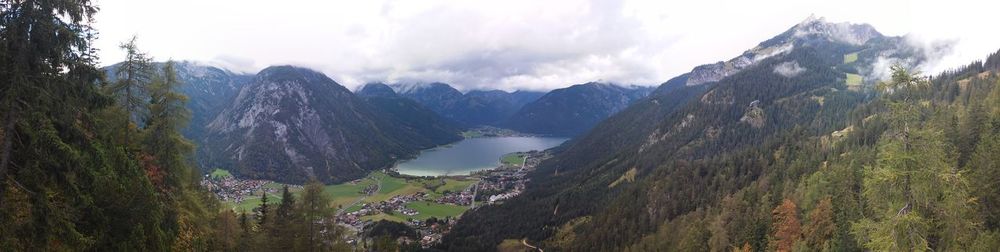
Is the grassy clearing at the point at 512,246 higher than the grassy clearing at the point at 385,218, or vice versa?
the grassy clearing at the point at 385,218

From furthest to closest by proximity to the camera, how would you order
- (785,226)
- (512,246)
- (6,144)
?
(512,246) < (785,226) < (6,144)

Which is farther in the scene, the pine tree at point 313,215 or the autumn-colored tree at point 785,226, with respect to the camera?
the autumn-colored tree at point 785,226

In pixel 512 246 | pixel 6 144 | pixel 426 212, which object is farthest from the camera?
pixel 426 212

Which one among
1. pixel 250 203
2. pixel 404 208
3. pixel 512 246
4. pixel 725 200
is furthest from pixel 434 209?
pixel 725 200

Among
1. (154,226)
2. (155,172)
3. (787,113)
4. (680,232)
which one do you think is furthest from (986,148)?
(787,113)

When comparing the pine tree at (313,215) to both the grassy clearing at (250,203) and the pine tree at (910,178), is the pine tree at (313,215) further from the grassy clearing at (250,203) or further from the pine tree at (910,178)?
the grassy clearing at (250,203)

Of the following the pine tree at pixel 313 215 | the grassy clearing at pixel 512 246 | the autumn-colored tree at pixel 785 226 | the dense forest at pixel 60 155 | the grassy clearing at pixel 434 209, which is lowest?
the grassy clearing at pixel 512 246

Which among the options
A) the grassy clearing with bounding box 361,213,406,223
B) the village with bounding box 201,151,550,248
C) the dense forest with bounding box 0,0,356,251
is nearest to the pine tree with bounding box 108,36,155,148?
the dense forest with bounding box 0,0,356,251

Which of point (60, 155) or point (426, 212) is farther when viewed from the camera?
point (426, 212)

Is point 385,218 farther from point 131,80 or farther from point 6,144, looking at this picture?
point 6,144

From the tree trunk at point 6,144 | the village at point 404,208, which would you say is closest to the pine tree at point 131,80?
the tree trunk at point 6,144
